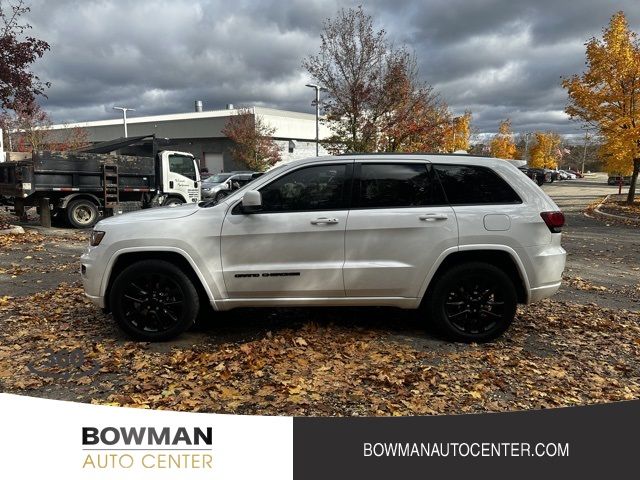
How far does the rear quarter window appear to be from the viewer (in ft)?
14.6

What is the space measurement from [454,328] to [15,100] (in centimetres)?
1258

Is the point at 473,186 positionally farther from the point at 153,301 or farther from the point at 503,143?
the point at 503,143

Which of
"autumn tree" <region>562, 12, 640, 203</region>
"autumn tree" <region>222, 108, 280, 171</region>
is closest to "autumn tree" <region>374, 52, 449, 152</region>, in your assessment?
"autumn tree" <region>562, 12, 640, 203</region>

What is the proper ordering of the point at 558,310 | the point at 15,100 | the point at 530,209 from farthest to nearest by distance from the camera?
the point at 15,100 → the point at 558,310 → the point at 530,209

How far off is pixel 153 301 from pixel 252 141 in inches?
1368

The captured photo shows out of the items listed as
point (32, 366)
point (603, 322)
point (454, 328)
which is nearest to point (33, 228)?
point (32, 366)

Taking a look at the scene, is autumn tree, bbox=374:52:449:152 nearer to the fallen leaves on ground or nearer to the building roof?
the fallen leaves on ground

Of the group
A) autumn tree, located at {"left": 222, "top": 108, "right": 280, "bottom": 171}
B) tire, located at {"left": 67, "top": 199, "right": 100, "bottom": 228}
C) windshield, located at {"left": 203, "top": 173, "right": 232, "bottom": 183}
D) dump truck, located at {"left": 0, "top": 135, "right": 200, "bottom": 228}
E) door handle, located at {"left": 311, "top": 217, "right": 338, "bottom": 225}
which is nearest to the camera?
door handle, located at {"left": 311, "top": 217, "right": 338, "bottom": 225}

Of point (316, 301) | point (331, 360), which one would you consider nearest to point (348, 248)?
point (316, 301)

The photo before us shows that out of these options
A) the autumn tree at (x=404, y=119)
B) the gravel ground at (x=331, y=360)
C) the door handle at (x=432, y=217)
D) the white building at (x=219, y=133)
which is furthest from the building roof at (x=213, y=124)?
the door handle at (x=432, y=217)

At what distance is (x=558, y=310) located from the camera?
5711mm

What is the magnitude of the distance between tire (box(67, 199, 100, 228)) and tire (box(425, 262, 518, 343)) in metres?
12.2

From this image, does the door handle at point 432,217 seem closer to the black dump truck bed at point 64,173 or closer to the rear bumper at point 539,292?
the rear bumper at point 539,292

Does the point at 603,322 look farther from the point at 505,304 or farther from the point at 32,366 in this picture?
the point at 32,366
